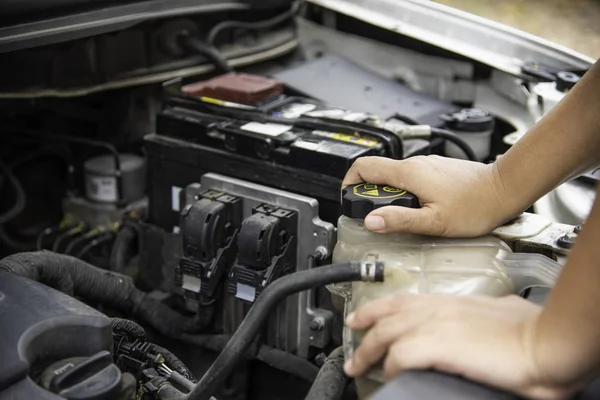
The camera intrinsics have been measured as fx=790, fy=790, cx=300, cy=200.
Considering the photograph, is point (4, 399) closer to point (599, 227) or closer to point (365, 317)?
point (365, 317)

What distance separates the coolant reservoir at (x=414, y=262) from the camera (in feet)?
3.63

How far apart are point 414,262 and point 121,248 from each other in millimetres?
911

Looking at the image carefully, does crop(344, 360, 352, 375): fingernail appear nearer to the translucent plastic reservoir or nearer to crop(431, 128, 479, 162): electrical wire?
the translucent plastic reservoir

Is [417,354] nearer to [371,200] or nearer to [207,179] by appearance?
[371,200]

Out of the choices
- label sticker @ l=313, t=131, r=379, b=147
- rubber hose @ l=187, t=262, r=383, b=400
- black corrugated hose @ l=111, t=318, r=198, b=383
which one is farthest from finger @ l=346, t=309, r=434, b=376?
label sticker @ l=313, t=131, r=379, b=147

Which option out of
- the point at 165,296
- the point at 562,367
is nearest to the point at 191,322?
the point at 165,296

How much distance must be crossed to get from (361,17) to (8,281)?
4.31ft

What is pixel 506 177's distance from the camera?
4.11ft

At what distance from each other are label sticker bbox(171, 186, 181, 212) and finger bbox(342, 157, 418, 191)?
1.62ft

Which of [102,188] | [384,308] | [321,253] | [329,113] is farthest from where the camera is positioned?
[102,188]

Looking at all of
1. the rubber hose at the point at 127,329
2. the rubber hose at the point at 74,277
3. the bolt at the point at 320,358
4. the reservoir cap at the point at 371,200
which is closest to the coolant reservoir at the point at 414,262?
the reservoir cap at the point at 371,200

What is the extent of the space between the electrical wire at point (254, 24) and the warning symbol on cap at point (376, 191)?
36.3 inches

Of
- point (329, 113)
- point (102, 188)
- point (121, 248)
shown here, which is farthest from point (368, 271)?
point (102, 188)

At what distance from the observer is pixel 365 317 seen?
3.24 ft
